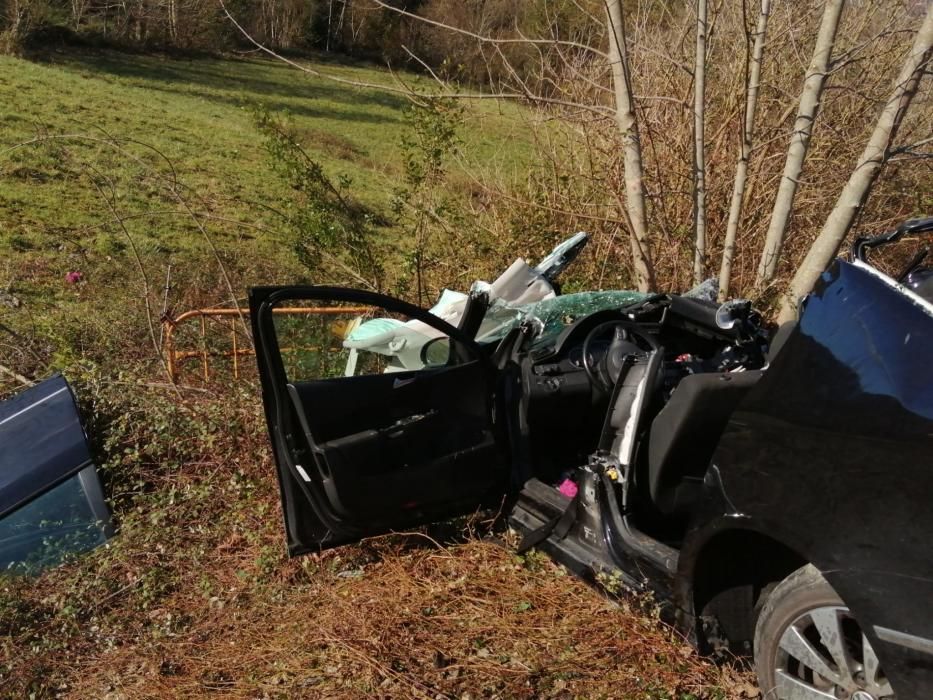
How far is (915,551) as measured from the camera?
6.88 ft

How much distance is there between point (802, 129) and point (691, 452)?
3.76 m

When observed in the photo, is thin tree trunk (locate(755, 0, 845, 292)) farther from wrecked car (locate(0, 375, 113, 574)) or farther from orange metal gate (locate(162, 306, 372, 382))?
wrecked car (locate(0, 375, 113, 574))

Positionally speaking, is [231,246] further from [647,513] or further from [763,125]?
[647,513]

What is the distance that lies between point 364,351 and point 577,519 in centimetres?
207

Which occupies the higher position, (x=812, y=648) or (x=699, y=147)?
(x=699, y=147)

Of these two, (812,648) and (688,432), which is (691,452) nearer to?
(688,432)

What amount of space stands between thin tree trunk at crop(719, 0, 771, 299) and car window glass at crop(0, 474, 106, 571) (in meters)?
4.84

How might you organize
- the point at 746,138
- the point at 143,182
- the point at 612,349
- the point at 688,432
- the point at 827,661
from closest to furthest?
the point at 827,661, the point at 688,432, the point at 612,349, the point at 746,138, the point at 143,182

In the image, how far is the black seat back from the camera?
3.00 m

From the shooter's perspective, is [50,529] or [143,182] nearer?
[50,529]

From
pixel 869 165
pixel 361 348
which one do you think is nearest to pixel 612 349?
pixel 361 348

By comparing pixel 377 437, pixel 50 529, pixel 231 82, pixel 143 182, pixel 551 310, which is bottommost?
pixel 143 182

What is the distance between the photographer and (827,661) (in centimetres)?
248

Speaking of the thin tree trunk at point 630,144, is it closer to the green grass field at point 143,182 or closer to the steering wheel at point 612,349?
the green grass field at point 143,182
